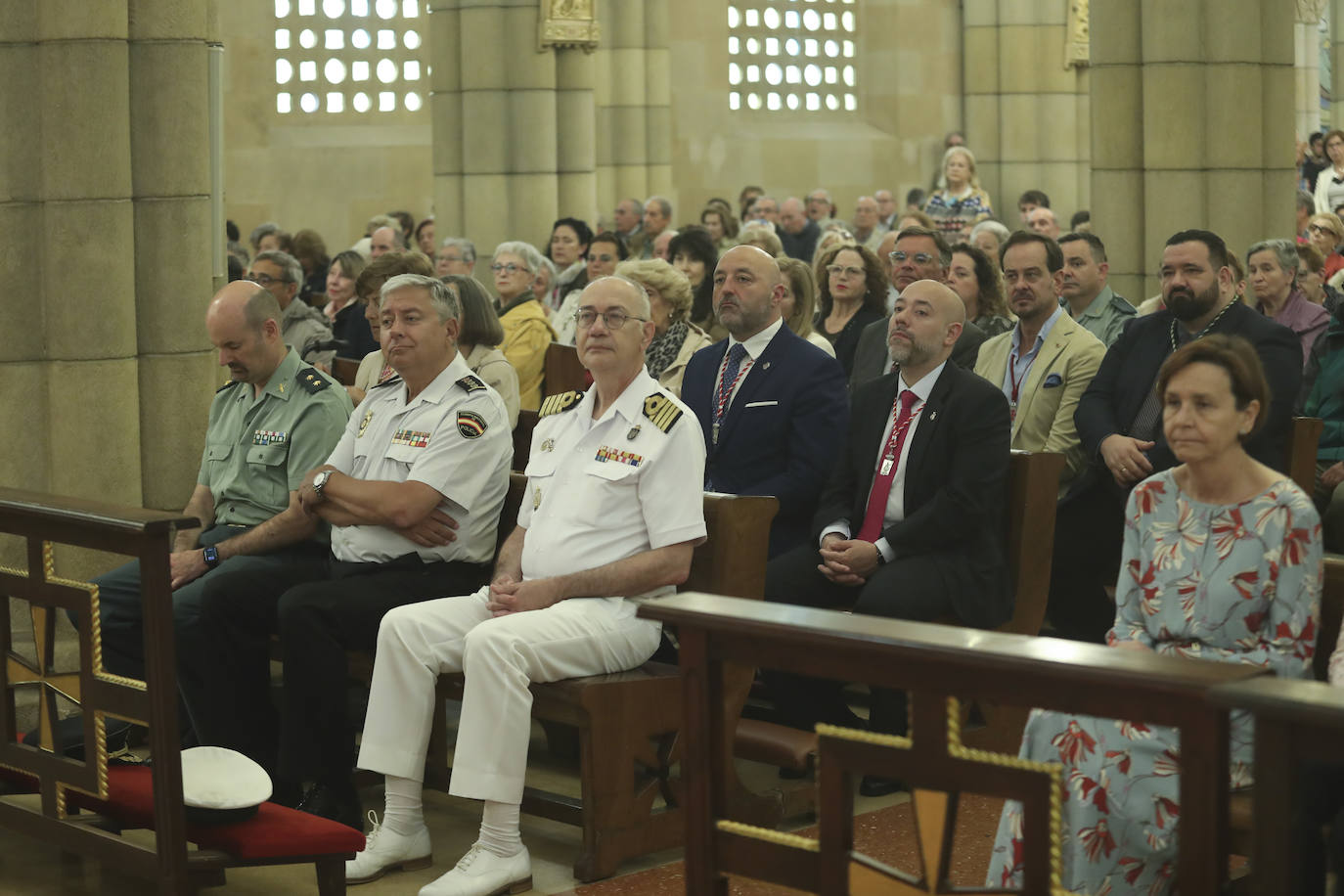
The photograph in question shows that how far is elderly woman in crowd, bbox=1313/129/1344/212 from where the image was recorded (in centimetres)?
1263

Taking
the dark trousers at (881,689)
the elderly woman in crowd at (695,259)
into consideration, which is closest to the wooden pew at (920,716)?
the dark trousers at (881,689)

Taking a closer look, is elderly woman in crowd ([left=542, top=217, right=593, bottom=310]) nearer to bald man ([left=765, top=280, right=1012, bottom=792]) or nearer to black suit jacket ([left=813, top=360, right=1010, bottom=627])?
bald man ([left=765, top=280, right=1012, bottom=792])

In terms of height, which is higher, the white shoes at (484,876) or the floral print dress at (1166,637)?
the floral print dress at (1166,637)

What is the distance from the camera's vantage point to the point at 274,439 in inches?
222

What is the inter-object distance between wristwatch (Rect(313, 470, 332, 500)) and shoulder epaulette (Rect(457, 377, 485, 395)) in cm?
46

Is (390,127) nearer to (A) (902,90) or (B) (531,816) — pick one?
(A) (902,90)

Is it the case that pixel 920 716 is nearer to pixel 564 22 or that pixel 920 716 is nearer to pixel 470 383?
pixel 470 383

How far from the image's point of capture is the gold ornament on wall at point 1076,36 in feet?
55.2

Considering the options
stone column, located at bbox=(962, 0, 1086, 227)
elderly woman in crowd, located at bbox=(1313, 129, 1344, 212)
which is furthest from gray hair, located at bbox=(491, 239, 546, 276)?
stone column, located at bbox=(962, 0, 1086, 227)

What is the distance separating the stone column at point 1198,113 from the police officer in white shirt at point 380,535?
171 inches

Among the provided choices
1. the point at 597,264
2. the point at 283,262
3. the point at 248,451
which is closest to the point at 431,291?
the point at 248,451

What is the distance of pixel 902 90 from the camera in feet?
63.0

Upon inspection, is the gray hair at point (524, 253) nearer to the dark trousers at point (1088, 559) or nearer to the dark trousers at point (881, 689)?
the dark trousers at point (1088, 559)

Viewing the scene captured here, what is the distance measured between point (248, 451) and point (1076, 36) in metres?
13.0
